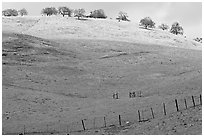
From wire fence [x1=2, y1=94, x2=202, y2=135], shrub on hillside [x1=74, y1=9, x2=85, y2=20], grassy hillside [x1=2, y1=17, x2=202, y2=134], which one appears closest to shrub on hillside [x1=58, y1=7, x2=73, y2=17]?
shrub on hillside [x1=74, y1=9, x2=85, y2=20]

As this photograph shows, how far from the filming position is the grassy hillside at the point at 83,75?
36688 millimetres

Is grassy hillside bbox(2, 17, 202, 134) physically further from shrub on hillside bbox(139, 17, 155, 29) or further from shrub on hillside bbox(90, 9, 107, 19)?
shrub on hillside bbox(90, 9, 107, 19)

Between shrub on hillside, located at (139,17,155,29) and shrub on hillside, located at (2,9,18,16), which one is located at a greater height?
shrub on hillside, located at (2,9,18,16)

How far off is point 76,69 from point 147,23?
246ft

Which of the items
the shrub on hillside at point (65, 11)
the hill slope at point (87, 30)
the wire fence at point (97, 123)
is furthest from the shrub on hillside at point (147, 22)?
the wire fence at point (97, 123)

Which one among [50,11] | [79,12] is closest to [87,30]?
[79,12]

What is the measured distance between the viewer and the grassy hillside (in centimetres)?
3669

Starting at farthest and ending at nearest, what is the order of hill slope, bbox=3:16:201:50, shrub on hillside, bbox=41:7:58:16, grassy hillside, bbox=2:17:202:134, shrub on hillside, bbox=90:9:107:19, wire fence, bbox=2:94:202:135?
shrub on hillside, bbox=90:9:107:19, shrub on hillside, bbox=41:7:58:16, hill slope, bbox=3:16:201:50, grassy hillside, bbox=2:17:202:134, wire fence, bbox=2:94:202:135

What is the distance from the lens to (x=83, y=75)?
56.2 m

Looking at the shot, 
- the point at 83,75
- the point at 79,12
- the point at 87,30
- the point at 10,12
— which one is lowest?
the point at 83,75

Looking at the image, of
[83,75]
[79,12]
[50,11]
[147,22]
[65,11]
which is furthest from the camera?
[65,11]

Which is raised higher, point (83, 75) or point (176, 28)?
point (176, 28)

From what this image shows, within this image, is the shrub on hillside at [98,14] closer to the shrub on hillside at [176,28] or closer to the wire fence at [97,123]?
the shrub on hillside at [176,28]

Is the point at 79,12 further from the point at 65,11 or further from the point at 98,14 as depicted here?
the point at 98,14
